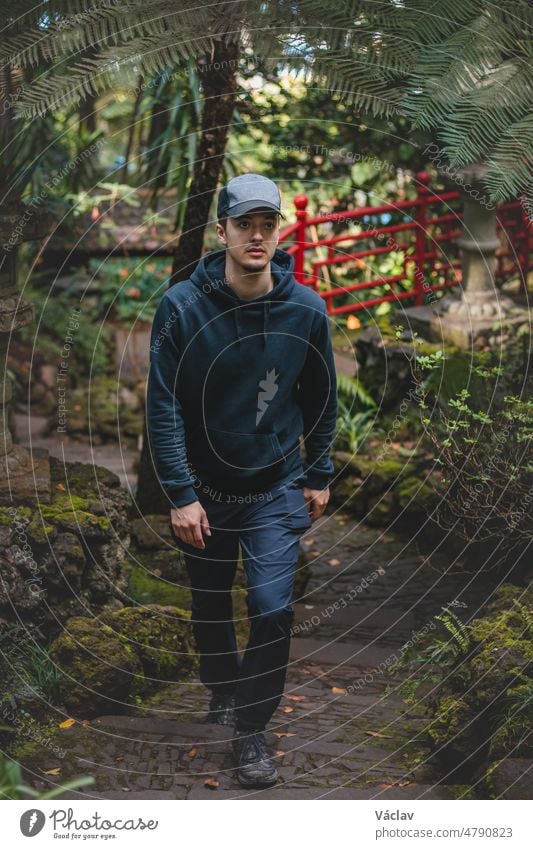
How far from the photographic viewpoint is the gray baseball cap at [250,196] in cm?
356

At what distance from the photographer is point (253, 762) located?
3.76 metres

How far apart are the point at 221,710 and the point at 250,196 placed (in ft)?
6.03

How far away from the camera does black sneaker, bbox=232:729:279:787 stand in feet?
12.2

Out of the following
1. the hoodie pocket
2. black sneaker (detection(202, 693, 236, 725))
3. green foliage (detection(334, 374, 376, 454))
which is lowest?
black sneaker (detection(202, 693, 236, 725))

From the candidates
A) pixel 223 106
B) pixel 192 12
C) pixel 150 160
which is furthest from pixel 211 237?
pixel 192 12

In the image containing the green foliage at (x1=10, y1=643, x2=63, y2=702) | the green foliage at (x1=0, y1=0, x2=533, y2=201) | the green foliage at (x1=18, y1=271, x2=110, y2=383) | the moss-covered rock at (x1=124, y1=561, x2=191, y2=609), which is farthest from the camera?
the green foliage at (x1=18, y1=271, x2=110, y2=383)

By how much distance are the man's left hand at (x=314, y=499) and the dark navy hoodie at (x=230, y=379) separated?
2cm

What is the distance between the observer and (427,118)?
4.04 metres

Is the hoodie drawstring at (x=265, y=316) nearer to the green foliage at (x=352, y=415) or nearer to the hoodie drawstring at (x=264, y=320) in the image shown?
the hoodie drawstring at (x=264, y=320)

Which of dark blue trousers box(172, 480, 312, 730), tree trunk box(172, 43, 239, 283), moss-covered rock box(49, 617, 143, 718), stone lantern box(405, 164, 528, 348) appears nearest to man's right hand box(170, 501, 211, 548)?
dark blue trousers box(172, 480, 312, 730)

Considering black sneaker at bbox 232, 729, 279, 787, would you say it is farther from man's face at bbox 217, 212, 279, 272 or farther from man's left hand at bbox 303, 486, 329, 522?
man's face at bbox 217, 212, 279, 272

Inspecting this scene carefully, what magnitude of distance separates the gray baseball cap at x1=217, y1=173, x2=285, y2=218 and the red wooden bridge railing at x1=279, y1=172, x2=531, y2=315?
9.62 feet

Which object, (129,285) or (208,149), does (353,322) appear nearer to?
(129,285)
